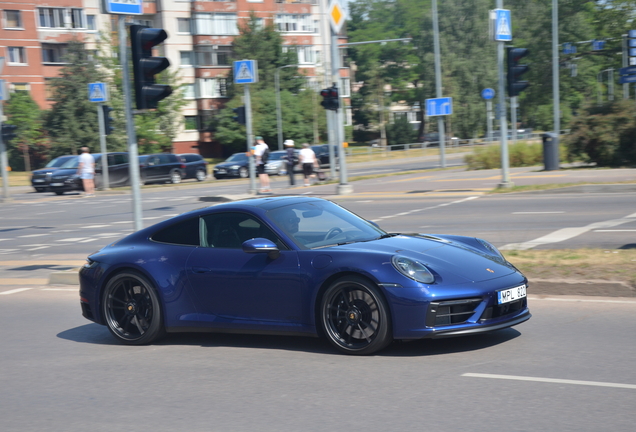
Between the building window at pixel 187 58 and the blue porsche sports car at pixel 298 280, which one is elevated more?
the building window at pixel 187 58

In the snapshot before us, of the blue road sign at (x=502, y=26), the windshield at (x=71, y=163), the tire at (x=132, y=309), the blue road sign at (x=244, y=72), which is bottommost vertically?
the tire at (x=132, y=309)

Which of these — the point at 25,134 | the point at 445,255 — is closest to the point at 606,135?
the point at 445,255

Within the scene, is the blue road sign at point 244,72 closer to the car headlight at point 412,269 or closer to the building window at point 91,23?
the car headlight at point 412,269

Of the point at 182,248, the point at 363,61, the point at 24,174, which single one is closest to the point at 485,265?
the point at 182,248

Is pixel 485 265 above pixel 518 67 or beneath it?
beneath

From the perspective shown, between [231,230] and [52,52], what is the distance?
70724mm

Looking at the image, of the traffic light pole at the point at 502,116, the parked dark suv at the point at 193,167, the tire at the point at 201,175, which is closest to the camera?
the traffic light pole at the point at 502,116

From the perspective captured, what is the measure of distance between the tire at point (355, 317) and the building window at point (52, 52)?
70.6 metres

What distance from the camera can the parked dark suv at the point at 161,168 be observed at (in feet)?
133

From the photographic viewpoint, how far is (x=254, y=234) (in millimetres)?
6785

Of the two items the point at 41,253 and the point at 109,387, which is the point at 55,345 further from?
the point at 41,253

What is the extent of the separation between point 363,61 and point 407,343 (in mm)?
95539

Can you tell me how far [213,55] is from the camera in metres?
76.9

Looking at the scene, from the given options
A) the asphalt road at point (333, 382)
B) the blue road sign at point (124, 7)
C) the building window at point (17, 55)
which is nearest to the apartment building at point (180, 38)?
the building window at point (17, 55)
